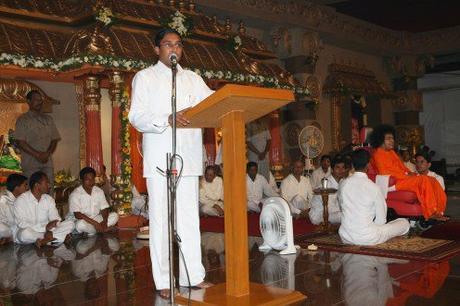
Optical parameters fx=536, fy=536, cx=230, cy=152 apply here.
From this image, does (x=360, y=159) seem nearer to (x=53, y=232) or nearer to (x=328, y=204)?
(x=328, y=204)

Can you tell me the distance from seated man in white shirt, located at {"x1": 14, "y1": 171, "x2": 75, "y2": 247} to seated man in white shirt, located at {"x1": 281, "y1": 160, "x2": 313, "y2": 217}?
3729mm

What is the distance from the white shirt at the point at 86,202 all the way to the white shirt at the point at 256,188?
2.96 m

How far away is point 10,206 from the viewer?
23.2 ft

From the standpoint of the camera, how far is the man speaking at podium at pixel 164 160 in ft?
12.1

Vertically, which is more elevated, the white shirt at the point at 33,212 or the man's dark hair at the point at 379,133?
the man's dark hair at the point at 379,133

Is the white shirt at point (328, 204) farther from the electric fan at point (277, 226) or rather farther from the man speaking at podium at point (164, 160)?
the man speaking at podium at point (164, 160)

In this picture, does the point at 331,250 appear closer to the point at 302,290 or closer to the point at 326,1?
the point at 302,290

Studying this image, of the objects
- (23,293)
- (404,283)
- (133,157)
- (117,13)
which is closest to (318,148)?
(133,157)

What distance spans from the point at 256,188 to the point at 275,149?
209 cm

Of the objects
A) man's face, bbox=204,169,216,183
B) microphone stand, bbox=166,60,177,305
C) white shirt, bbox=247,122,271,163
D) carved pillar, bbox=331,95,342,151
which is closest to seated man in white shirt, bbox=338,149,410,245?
microphone stand, bbox=166,60,177,305

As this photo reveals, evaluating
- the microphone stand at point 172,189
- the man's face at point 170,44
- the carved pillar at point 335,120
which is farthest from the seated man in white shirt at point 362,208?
the carved pillar at point 335,120

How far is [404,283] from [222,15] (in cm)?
901

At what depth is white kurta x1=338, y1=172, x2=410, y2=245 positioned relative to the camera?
5.61 m

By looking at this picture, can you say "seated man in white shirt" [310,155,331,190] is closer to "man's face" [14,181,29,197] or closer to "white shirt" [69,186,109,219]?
"white shirt" [69,186,109,219]
